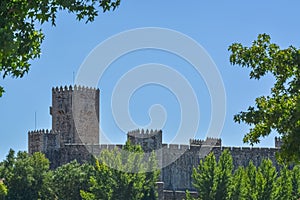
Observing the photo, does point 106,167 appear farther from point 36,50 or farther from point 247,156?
point 36,50

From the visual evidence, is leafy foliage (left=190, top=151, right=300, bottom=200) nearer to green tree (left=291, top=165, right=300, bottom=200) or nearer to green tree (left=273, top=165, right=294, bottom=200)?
green tree (left=273, top=165, right=294, bottom=200)

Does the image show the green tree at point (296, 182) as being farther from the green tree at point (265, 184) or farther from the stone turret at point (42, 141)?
the stone turret at point (42, 141)

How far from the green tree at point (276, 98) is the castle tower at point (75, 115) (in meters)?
53.5

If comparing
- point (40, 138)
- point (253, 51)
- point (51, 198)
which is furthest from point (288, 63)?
point (40, 138)

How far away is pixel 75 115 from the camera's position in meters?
70.6

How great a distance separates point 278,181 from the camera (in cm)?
4684

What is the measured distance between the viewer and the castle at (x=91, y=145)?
60344mm

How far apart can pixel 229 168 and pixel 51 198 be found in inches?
463

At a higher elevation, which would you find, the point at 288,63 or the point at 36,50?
the point at 288,63

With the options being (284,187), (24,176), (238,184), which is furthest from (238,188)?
(24,176)

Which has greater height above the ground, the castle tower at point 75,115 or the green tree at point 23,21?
the castle tower at point 75,115

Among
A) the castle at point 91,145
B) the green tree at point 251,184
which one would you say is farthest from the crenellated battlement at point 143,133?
the green tree at point 251,184

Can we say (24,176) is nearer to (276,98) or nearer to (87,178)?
(87,178)

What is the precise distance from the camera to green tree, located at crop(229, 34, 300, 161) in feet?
47.5
